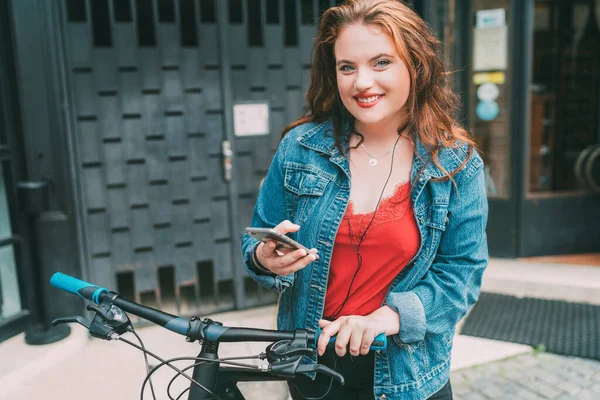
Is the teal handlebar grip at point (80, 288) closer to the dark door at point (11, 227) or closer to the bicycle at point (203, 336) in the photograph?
the bicycle at point (203, 336)

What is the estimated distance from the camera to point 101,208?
4.10 metres

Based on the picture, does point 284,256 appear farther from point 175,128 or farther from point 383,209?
point 175,128

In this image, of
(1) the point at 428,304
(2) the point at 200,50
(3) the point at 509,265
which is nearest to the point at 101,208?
(2) the point at 200,50

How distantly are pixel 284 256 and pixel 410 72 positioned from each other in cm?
68

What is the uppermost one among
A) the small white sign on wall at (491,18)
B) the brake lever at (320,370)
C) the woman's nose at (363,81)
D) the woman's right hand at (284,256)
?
the small white sign on wall at (491,18)

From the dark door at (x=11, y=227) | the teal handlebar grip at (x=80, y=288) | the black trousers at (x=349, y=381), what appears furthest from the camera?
the dark door at (x=11, y=227)

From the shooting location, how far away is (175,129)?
13.9 feet

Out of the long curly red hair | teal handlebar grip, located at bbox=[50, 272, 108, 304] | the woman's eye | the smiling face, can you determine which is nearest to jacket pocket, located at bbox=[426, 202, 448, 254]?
the long curly red hair

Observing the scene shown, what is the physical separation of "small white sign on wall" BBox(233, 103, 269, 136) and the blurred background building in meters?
0.01

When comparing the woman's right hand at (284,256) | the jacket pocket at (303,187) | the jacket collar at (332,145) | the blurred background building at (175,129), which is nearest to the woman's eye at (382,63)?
the jacket collar at (332,145)

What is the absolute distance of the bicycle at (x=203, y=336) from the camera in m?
1.32

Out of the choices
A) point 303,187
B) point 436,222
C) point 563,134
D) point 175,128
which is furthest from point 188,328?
point 563,134

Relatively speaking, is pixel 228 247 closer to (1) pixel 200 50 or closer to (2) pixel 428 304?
(1) pixel 200 50

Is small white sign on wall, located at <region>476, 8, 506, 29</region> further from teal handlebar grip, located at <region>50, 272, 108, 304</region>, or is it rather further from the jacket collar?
teal handlebar grip, located at <region>50, 272, 108, 304</region>
